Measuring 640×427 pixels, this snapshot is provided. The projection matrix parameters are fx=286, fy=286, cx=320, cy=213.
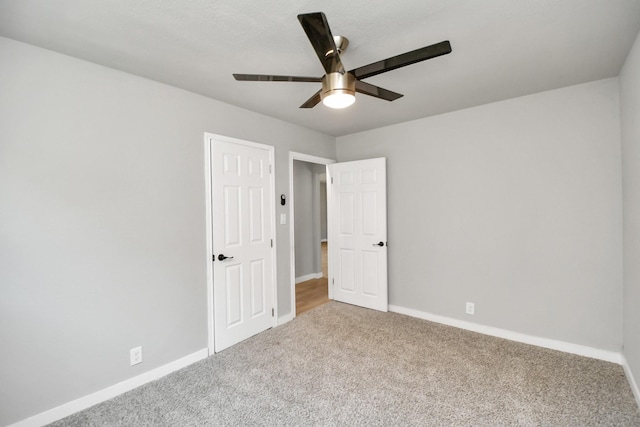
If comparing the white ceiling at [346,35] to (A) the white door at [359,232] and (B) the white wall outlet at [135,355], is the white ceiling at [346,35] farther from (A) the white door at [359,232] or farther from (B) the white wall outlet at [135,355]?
(B) the white wall outlet at [135,355]

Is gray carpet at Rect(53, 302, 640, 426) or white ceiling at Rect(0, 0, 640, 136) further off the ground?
white ceiling at Rect(0, 0, 640, 136)

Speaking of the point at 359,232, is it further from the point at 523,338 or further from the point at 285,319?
the point at 523,338

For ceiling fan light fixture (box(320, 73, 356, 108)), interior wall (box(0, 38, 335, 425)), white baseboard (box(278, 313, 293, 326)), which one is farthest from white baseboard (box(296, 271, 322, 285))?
ceiling fan light fixture (box(320, 73, 356, 108))

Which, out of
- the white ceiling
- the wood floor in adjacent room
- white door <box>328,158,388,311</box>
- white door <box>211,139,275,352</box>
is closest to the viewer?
the white ceiling

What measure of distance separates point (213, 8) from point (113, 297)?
2068 millimetres

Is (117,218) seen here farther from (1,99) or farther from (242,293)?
(242,293)

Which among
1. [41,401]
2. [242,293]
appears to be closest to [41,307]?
[41,401]

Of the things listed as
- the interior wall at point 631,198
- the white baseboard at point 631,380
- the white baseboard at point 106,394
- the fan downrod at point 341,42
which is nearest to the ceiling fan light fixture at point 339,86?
the fan downrod at point 341,42

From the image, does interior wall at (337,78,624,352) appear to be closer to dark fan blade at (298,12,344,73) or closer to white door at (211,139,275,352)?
white door at (211,139,275,352)

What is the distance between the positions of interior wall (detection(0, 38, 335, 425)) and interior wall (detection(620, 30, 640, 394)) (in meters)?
3.33

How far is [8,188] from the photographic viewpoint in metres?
1.74

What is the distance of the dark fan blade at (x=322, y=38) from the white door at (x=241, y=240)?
163 cm

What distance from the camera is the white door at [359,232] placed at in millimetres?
3742

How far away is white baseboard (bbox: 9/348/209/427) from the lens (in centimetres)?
183
